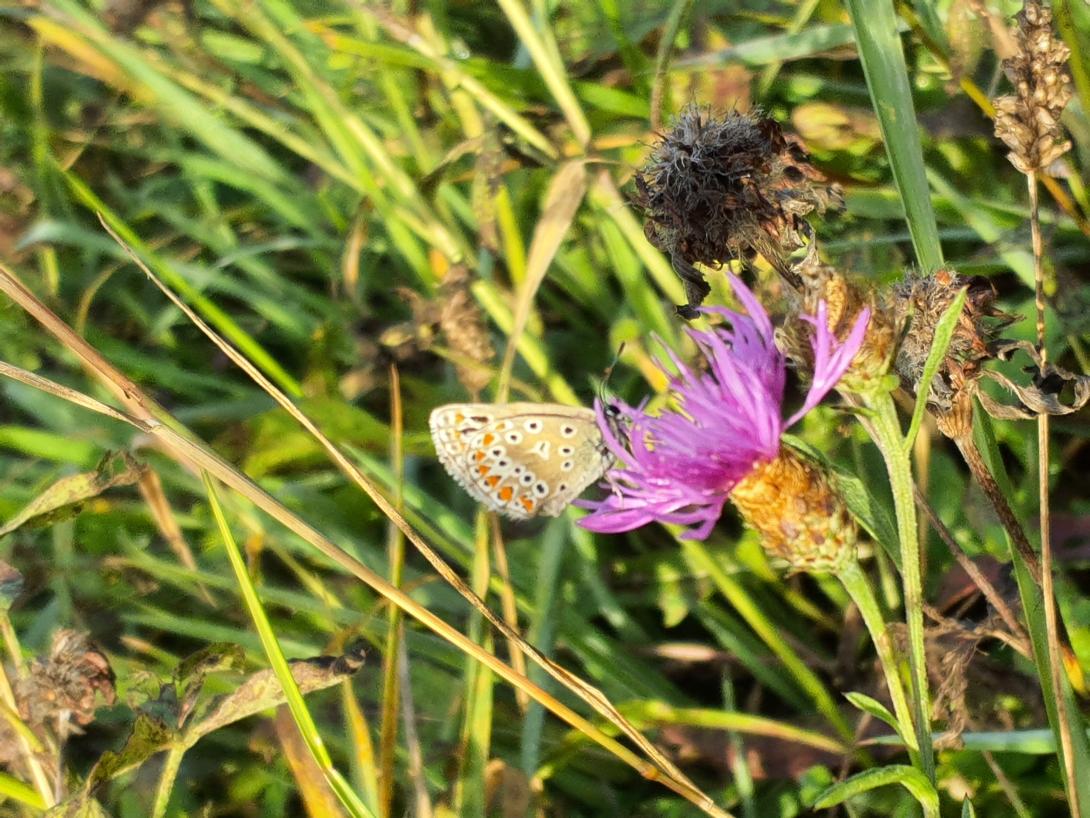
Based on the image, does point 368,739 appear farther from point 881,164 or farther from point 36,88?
point 36,88

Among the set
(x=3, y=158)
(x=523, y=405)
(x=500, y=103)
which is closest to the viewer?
(x=523, y=405)

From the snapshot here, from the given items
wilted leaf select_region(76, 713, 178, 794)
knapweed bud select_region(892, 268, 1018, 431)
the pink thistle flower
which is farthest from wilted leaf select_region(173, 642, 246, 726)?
knapweed bud select_region(892, 268, 1018, 431)

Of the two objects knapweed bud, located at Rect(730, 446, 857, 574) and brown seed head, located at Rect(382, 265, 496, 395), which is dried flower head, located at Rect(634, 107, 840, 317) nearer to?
knapweed bud, located at Rect(730, 446, 857, 574)

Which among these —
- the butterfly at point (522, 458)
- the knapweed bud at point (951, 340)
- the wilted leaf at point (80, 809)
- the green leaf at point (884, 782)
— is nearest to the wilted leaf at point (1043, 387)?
the knapweed bud at point (951, 340)

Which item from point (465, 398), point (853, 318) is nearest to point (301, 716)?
point (853, 318)

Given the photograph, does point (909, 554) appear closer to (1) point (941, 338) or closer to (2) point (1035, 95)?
(1) point (941, 338)

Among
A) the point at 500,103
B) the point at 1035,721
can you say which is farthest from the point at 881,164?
the point at 1035,721
